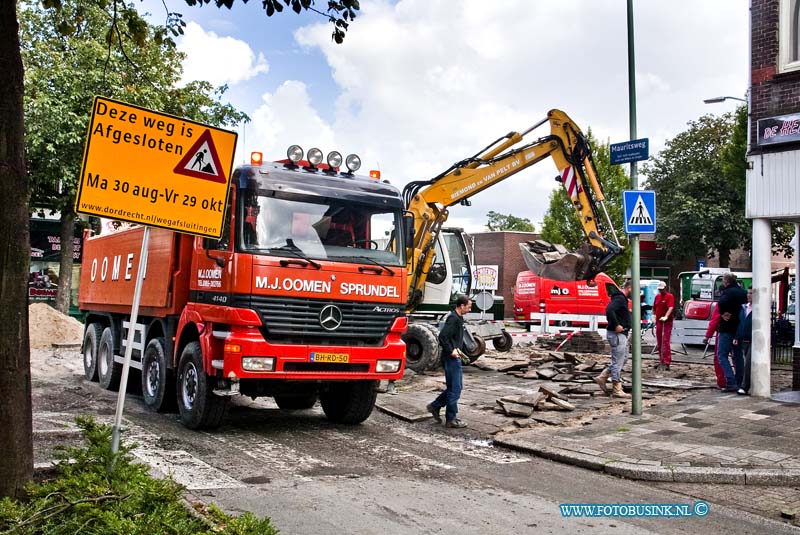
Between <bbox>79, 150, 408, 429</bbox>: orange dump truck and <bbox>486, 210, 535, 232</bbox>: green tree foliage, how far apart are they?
260 ft

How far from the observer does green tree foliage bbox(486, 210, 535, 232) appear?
292 feet

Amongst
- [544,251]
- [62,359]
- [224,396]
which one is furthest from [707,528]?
[62,359]

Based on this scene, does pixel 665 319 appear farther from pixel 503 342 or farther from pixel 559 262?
pixel 503 342

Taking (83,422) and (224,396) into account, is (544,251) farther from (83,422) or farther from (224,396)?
(83,422)

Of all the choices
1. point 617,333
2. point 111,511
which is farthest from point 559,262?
point 111,511

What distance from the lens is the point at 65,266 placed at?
2470 centimetres

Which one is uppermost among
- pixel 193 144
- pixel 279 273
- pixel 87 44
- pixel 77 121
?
pixel 87 44

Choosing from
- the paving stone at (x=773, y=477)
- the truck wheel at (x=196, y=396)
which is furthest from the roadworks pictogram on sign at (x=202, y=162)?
the paving stone at (x=773, y=477)

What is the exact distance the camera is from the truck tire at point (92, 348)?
1348cm

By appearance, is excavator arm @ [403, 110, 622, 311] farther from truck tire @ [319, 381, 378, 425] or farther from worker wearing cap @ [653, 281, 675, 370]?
truck tire @ [319, 381, 378, 425]

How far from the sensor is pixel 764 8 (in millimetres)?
11820

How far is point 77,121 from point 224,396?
607 inches

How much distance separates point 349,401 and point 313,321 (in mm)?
1719

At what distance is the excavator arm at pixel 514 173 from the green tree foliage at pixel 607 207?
26.3 meters
